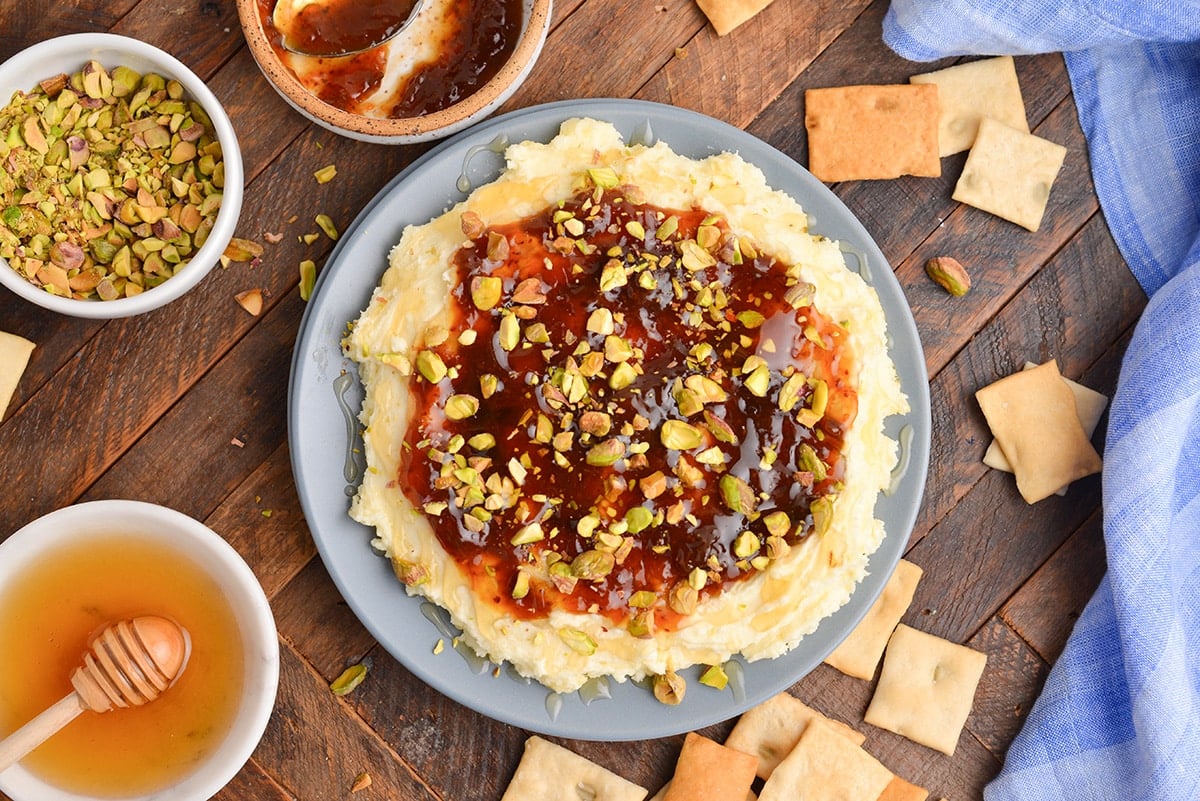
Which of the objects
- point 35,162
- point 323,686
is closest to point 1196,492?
point 323,686

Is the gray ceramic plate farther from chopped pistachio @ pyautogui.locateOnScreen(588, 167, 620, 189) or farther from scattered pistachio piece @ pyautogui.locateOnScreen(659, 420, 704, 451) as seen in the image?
scattered pistachio piece @ pyautogui.locateOnScreen(659, 420, 704, 451)

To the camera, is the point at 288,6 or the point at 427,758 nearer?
the point at 288,6

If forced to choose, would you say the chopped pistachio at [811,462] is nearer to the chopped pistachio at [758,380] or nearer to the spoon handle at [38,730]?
the chopped pistachio at [758,380]

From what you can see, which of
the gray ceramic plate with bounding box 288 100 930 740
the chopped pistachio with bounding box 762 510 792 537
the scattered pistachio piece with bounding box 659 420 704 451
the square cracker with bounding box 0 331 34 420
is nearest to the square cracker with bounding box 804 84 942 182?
the gray ceramic plate with bounding box 288 100 930 740

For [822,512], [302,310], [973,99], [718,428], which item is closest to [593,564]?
[718,428]

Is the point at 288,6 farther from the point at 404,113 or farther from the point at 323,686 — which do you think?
the point at 323,686
